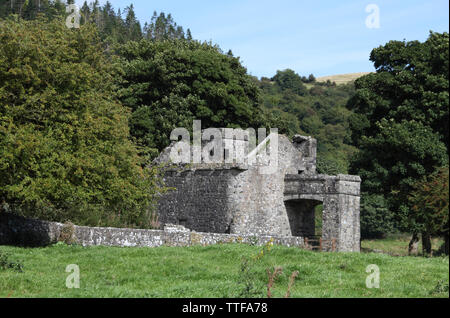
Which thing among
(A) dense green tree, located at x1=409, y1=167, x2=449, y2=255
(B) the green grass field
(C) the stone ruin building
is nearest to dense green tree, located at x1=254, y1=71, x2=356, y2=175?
(C) the stone ruin building

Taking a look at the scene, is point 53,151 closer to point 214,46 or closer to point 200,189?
point 200,189

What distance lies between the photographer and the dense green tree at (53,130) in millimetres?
18281

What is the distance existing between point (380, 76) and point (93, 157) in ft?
55.3

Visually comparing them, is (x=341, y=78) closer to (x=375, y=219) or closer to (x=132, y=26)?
(x=132, y=26)

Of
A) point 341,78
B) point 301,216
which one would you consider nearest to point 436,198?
point 301,216

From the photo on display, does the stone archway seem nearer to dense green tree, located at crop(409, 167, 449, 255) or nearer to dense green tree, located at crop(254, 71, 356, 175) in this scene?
dense green tree, located at crop(254, 71, 356, 175)

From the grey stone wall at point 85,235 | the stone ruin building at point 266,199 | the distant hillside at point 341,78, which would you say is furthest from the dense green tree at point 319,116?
the grey stone wall at point 85,235

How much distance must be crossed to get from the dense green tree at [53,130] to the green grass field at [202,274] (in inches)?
88.3

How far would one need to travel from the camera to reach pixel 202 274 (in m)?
14.4

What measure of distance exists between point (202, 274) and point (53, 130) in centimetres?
814

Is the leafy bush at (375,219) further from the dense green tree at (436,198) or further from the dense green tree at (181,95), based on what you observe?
the dense green tree at (436,198)

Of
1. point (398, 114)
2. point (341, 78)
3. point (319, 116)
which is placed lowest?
point (398, 114)

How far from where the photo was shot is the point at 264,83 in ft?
334
